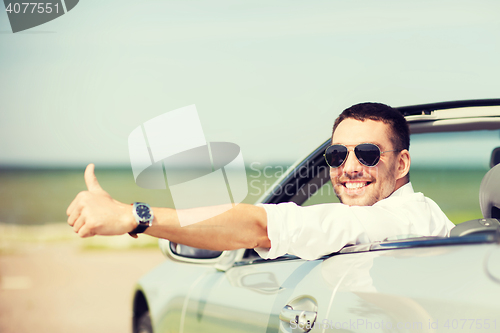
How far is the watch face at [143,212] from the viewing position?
1433 millimetres

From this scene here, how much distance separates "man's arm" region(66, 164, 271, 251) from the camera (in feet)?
4.53

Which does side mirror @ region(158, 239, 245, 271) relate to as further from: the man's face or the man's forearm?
the man's forearm

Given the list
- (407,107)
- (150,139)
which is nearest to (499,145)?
(407,107)

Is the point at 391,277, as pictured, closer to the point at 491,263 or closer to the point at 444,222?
the point at 491,263

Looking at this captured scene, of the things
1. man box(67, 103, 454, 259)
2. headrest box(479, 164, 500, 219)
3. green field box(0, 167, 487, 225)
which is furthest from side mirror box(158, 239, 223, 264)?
green field box(0, 167, 487, 225)

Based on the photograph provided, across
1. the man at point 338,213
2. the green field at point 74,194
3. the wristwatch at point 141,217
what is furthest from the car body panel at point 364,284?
the green field at point 74,194

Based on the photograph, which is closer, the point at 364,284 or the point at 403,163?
the point at 364,284

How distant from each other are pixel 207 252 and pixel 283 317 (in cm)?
87

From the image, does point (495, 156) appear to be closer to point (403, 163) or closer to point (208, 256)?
point (403, 163)

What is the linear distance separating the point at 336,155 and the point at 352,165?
9 centimetres

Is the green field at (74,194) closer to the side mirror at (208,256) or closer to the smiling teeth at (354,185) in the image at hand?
the side mirror at (208,256)

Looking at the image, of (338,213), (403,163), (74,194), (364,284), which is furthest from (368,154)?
(74,194)

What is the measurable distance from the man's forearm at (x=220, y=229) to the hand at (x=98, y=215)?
0.27ft

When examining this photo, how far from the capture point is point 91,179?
154 cm
